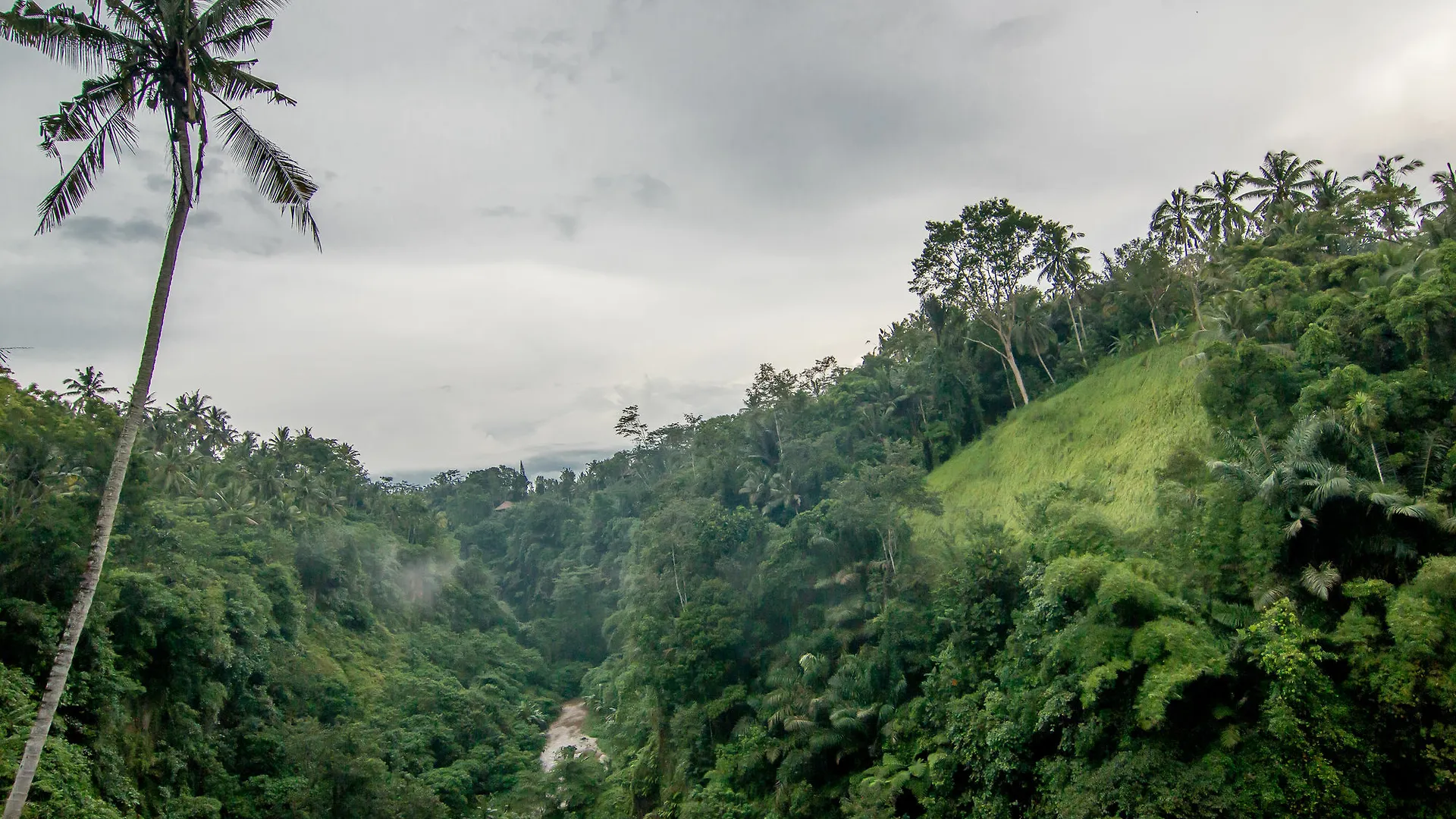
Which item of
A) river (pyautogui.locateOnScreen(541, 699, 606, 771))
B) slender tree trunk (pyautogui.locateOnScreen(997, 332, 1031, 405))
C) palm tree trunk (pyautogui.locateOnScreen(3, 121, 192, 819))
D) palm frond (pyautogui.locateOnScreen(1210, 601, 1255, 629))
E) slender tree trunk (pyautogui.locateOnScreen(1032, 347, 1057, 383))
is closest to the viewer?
palm tree trunk (pyautogui.locateOnScreen(3, 121, 192, 819))

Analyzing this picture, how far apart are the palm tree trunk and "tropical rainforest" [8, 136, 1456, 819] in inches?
298

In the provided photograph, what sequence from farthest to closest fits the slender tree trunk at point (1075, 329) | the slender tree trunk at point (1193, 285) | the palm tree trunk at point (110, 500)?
the slender tree trunk at point (1075, 329)
the slender tree trunk at point (1193, 285)
the palm tree trunk at point (110, 500)

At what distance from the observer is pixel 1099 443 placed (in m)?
22.6

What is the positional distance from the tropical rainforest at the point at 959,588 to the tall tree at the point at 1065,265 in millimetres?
259

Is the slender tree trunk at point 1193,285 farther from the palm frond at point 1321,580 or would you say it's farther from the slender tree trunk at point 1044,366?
the palm frond at point 1321,580

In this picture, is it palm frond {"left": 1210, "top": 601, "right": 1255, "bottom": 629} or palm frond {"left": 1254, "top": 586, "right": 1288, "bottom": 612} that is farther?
palm frond {"left": 1210, "top": 601, "right": 1255, "bottom": 629}

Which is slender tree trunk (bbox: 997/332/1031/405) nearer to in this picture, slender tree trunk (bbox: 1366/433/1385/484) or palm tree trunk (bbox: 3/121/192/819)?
slender tree trunk (bbox: 1366/433/1385/484)

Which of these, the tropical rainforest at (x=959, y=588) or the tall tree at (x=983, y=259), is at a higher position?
the tall tree at (x=983, y=259)

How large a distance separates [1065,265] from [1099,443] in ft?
41.4

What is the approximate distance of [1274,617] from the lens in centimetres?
1138

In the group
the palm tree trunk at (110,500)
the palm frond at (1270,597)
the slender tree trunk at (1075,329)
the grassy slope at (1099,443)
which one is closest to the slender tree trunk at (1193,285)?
the grassy slope at (1099,443)

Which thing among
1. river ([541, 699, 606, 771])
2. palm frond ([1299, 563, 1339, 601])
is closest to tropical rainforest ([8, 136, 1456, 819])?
palm frond ([1299, 563, 1339, 601])

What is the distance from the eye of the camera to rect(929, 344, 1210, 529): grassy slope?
18938 millimetres

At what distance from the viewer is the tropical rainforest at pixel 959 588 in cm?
1156
